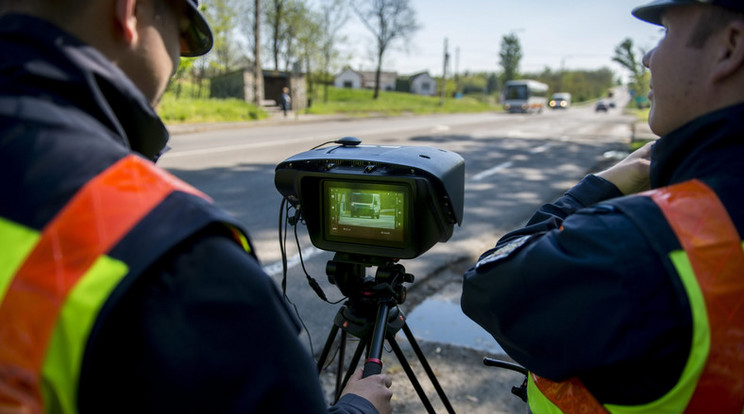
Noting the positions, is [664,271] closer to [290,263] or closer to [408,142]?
[290,263]

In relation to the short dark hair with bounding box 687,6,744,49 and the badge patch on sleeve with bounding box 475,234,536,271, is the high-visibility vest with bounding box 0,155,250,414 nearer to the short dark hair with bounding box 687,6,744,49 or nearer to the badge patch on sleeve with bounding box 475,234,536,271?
the badge patch on sleeve with bounding box 475,234,536,271

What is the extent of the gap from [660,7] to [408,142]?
11830mm

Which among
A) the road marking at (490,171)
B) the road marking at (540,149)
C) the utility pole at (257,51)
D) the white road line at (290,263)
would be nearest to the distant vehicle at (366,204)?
the white road line at (290,263)

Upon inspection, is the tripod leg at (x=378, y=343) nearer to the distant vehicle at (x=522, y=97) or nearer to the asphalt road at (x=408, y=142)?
the asphalt road at (x=408, y=142)

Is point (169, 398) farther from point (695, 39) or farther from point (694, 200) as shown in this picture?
point (695, 39)

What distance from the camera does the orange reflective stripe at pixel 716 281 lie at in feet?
2.88

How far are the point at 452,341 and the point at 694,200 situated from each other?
2409 millimetres

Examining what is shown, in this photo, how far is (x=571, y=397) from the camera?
44.3 inches

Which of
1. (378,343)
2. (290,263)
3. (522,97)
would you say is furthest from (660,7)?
(522,97)

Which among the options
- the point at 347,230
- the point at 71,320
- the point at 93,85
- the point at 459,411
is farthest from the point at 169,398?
the point at 459,411

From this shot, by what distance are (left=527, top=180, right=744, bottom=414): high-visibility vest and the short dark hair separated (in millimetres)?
312

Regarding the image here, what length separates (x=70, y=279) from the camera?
640 millimetres

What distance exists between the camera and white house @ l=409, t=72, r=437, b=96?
75.1 metres

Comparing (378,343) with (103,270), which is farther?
(378,343)
